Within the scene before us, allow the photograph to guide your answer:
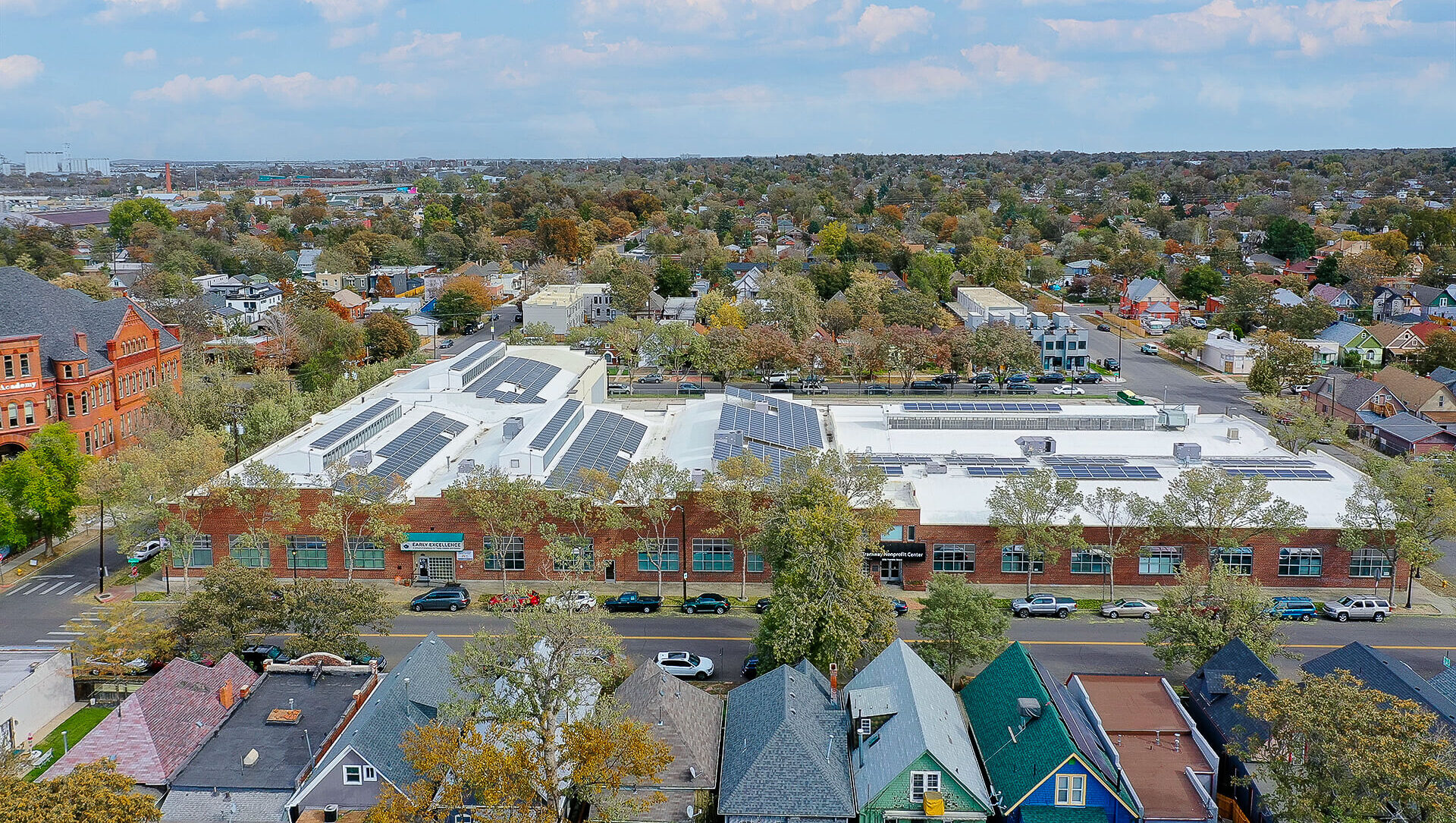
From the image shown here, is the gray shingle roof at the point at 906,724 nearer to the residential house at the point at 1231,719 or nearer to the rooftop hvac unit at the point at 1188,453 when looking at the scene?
the residential house at the point at 1231,719

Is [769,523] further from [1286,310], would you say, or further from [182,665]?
[1286,310]

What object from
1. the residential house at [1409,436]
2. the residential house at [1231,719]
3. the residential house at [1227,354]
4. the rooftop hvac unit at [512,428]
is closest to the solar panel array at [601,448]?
the rooftop hvac unit at [512,428]

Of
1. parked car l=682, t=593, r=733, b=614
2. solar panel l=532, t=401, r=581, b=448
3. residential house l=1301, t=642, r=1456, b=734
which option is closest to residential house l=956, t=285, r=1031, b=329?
solar panel l=532, t=401, r=581, b=448

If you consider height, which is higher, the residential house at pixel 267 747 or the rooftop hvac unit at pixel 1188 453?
the rooftop hvac unit at pixel 1188 453

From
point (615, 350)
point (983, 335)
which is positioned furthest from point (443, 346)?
point (983, 335)

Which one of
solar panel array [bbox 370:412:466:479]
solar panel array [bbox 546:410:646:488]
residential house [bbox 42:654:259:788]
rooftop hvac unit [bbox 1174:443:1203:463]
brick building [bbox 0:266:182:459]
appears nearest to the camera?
residential house [bbox 42:654:259:788]

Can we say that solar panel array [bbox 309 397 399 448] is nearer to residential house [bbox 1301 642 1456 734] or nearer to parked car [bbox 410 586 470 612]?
parked car [bbox 410 586 470 612]

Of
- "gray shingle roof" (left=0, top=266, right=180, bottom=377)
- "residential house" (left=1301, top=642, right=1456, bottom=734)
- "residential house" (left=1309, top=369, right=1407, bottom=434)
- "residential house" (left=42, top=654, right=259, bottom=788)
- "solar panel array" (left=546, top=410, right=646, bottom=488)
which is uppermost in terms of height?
"gray shingle roof" (left=0, top=266, right=180, bottom=377)
